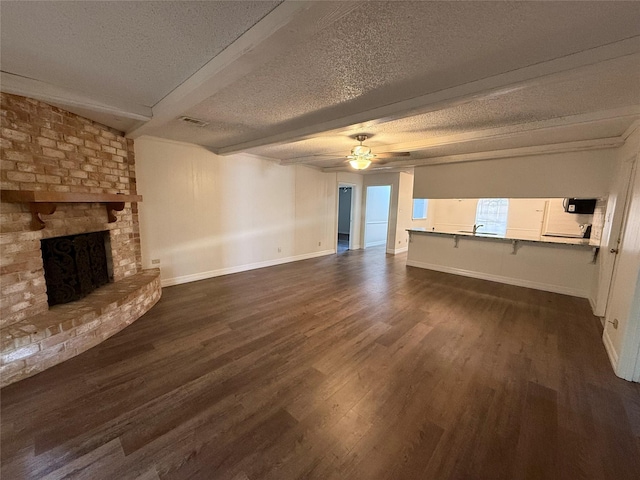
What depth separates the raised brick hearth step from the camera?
1.98m

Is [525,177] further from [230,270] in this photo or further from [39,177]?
[39,177]

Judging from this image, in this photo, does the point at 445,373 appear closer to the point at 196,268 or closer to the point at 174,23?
the point at 174,23

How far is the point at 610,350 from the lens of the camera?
248cm

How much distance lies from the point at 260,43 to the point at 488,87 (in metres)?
1.69

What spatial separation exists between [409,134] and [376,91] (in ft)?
4.69

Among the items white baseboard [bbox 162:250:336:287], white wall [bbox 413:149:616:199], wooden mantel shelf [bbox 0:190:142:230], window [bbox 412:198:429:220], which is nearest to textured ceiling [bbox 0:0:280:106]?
wooden mantel shelf [bbox 0:190:142:230]

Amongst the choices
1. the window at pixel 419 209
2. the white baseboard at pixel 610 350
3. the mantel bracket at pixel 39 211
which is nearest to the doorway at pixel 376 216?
the window at pixel 419 209

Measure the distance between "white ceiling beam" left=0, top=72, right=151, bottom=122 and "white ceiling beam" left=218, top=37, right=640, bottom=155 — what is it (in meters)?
1.89

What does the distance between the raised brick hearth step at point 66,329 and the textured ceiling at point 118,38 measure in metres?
2.04

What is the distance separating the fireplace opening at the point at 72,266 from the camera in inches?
98.7

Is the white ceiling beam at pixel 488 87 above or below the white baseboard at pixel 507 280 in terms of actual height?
above

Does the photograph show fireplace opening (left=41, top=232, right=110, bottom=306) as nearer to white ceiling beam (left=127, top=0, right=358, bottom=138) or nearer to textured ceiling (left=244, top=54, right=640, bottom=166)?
white ceiling beam (left=127, top=0, right=358, bottom=138)

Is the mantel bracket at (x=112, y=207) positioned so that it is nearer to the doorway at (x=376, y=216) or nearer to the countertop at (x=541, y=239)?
the countertop at (x=541, y=239)

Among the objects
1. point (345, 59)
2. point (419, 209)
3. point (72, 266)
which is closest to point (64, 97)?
point (72, 266)
